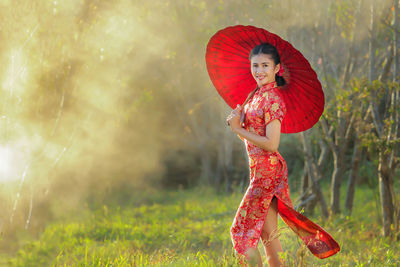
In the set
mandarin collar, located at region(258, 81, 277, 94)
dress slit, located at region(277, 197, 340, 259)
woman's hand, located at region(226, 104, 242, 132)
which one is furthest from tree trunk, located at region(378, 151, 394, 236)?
woman's hand, located at region(226, 104, 242, 132)

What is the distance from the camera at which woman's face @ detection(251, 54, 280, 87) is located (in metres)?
2.82

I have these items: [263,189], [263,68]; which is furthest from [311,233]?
[263,68]

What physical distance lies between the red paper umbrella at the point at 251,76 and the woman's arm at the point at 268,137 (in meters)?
0.41

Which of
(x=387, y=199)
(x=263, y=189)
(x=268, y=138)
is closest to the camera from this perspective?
(x=268, y=138)

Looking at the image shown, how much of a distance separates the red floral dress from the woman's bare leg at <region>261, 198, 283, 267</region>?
0.09 m

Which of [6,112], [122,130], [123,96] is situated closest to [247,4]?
[123,96]

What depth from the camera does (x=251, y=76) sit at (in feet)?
10.4

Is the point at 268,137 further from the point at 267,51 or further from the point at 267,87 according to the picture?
the point at 267,51

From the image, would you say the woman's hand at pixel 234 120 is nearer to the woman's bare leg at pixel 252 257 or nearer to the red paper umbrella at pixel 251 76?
the red paper umbrella at pixel 251 76

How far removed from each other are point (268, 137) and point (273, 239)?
2.23ft

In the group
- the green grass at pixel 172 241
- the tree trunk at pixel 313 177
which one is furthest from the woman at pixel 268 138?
the tree trunk at pixel 313 177

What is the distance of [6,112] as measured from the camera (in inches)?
201

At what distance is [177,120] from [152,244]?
8.33 metres

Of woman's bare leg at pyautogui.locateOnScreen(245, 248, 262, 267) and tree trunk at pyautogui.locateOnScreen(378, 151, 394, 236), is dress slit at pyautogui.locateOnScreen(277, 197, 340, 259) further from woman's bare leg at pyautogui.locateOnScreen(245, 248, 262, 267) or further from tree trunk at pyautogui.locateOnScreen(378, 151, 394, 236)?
tree trunk at pyautogui.locateOnScreen(378, 151, 394, 236)
